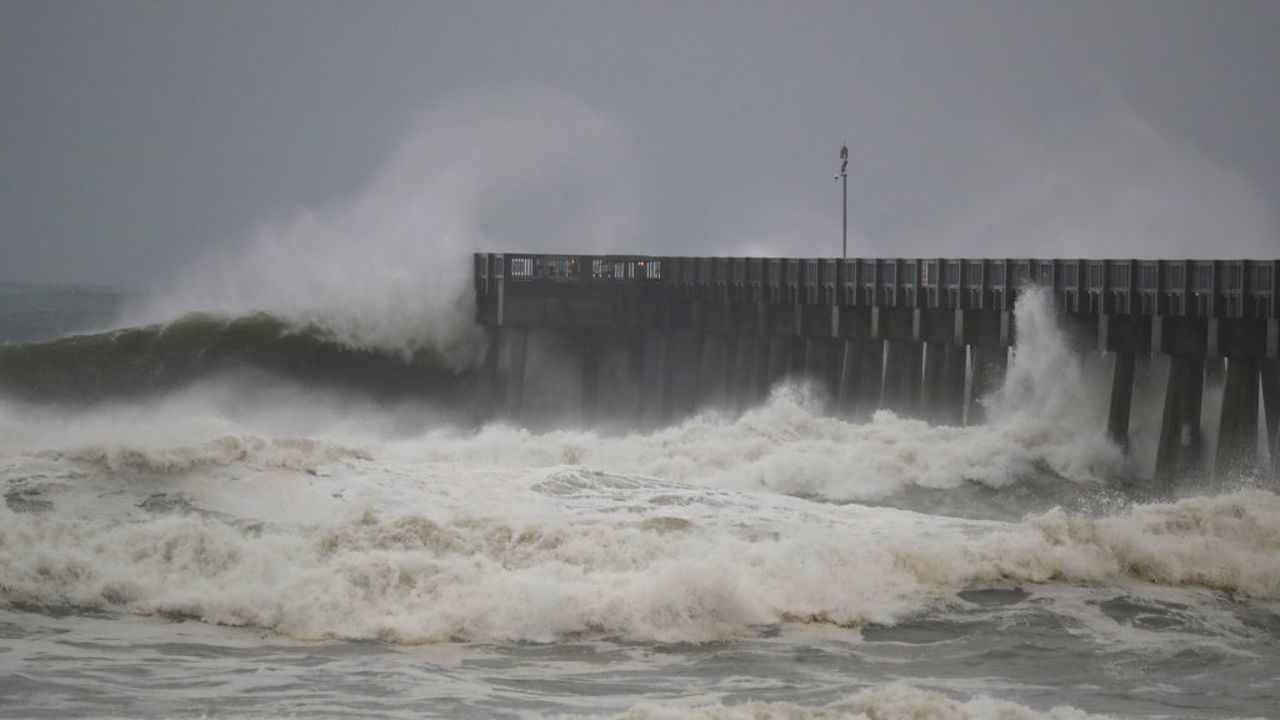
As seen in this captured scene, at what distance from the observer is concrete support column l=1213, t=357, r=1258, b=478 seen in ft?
113

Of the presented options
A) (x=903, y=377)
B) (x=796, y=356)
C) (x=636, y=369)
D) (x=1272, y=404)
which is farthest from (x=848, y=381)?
(x=1272, y=404)

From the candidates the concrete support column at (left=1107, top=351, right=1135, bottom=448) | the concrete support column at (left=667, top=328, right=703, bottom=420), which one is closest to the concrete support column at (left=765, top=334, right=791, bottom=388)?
the concrete support column at (left=667, top=328, right=703, bottom=420)

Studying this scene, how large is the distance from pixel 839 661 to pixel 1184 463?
17114 mm

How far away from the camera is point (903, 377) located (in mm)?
43156

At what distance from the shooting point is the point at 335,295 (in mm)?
52406

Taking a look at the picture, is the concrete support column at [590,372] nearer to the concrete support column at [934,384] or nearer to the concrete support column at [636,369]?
the concrete support column at [636,369]

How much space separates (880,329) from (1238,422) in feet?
35.9

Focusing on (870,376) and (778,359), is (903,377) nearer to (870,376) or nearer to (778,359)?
(870,376)

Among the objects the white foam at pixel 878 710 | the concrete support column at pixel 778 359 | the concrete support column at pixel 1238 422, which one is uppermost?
the concrete support column at pixel 778 359

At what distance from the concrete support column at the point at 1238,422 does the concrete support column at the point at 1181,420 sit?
0.98m

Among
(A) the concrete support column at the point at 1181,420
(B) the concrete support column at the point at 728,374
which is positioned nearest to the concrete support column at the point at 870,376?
(B) the concrete support column at the point at 728,374

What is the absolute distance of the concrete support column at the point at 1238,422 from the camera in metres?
34.3

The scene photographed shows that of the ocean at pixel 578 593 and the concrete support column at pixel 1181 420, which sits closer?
the ocean at pixel 578 593

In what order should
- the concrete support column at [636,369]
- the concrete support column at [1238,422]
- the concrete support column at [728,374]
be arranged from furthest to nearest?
the concrete support column at [636,369]
the concrete support column at [728,374]
the concrete support column at [1238,422]
